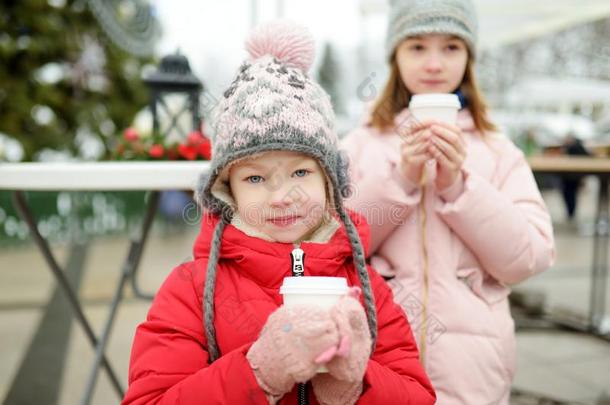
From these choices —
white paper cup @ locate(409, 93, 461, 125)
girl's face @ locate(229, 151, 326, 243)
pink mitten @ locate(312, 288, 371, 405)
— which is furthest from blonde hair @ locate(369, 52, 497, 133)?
pink mitten @ locate(312, 288, 371, 405)

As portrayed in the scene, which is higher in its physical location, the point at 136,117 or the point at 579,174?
the point at 579,174

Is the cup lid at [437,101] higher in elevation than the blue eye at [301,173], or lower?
higher

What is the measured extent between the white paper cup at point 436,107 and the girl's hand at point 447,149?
22 mm

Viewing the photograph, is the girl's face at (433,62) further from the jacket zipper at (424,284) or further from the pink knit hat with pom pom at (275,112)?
the pink knit hat with pom pom at (275,112)

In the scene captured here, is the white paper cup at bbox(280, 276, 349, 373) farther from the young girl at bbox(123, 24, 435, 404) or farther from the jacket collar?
the jacket collar

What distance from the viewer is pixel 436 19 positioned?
1.69 metres

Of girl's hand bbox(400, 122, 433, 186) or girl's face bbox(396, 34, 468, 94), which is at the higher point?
girl's face bbox(396, 34, 468, 94)

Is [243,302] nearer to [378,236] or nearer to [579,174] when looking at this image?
[378,236]

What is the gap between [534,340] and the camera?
3.84 metres

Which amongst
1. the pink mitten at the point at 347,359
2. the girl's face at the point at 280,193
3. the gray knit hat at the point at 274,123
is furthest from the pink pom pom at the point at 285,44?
the pink mitten at the point at 347,359

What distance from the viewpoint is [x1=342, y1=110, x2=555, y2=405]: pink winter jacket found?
5.16 feet

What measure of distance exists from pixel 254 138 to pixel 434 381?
0.83m

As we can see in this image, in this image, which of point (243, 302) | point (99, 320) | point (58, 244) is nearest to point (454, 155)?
point (243, 302)

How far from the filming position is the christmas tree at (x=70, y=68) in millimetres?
9797
